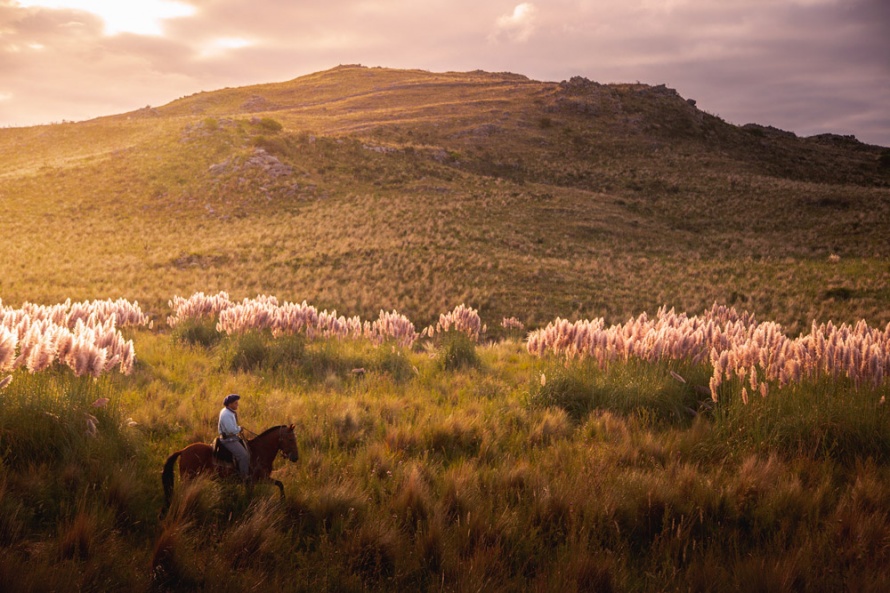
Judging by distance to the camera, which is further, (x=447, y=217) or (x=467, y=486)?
(x=447, y=217)

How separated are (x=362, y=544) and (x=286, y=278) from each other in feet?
58.0

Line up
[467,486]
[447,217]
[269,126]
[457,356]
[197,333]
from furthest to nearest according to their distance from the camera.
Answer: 1. [269,126]
2. [447,217]
3. [197,333]
4. [457,356]
5. [467,486]

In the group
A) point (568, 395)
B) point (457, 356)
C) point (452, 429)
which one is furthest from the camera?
point (457, 356)

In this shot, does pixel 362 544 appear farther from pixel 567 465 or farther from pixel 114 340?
pixel 114 340

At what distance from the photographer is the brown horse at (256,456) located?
137 inches

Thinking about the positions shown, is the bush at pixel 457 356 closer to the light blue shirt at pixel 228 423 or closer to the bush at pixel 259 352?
the bush at pixel 259 352

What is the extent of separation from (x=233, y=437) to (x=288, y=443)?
14.2 inches

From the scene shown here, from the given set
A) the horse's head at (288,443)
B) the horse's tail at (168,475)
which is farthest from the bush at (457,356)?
the horse's tail at (168,475)

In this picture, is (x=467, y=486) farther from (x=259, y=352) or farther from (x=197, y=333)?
(x=197, y=333)

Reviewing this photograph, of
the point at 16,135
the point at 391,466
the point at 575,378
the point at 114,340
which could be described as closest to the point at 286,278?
the point at 114,340

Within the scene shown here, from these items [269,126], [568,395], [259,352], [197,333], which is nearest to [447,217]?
[197,333]

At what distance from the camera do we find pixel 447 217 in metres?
29.1

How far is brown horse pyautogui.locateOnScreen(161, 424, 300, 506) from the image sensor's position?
347cm

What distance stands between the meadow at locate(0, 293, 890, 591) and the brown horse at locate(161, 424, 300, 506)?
0.14 m
